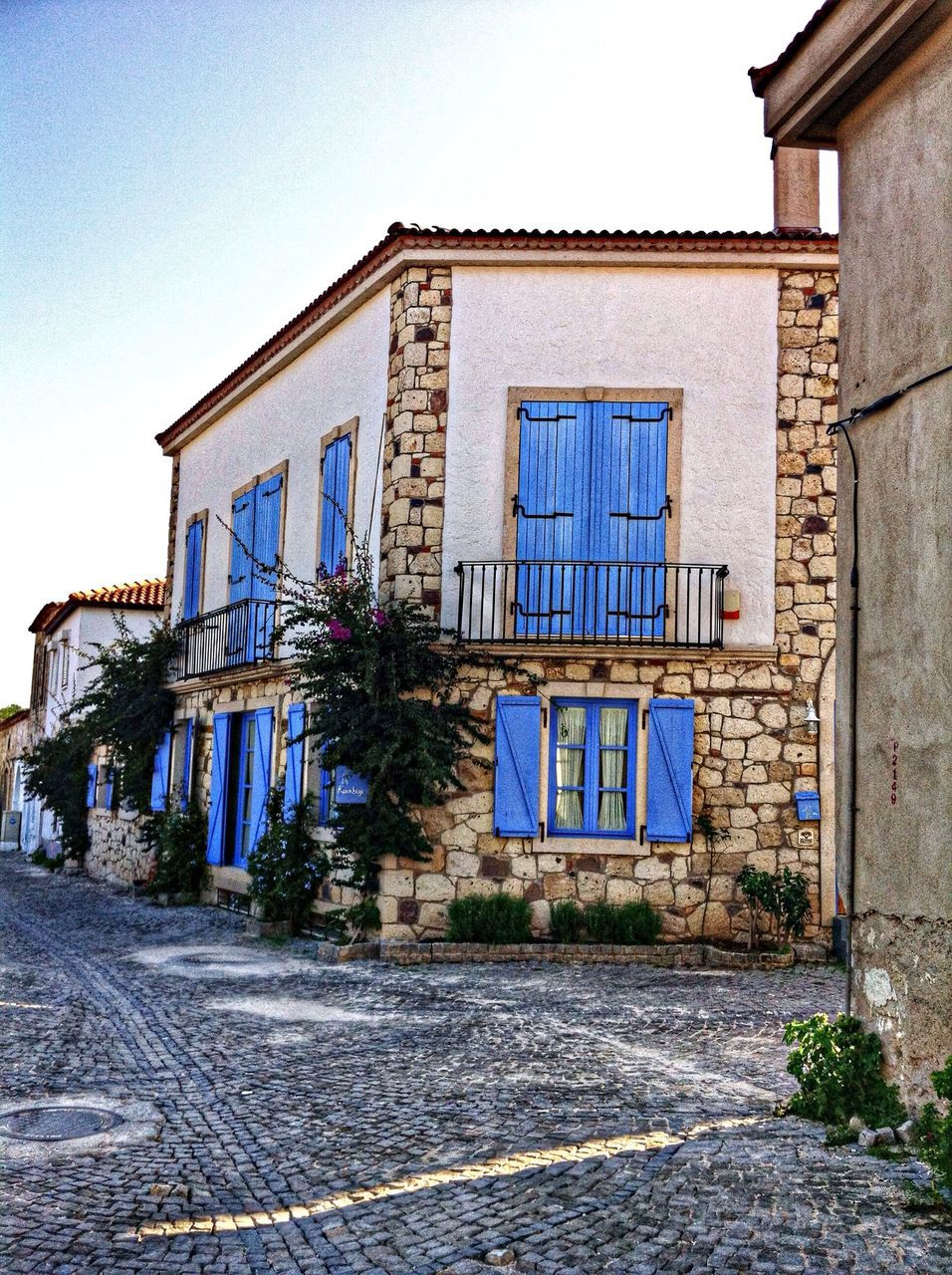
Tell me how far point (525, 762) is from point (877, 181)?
286 inches

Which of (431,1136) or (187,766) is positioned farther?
(187,766)

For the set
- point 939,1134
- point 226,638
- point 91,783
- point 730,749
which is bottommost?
point 939,1134

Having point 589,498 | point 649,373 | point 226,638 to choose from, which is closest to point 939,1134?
point 589,498

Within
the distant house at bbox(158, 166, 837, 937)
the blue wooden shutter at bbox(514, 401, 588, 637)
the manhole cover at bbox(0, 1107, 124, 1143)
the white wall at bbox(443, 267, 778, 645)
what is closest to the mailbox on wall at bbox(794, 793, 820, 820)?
the distant house at bbox(158, 166, 837, 937)

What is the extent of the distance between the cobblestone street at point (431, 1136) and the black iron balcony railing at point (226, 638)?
5.91 m

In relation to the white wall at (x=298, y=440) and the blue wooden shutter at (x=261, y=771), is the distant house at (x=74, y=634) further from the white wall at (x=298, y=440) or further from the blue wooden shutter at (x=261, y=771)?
the blue wooden shutter at (x=261, y=771)

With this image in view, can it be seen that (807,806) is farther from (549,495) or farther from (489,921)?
(549,495)

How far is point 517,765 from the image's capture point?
12344 millimetres

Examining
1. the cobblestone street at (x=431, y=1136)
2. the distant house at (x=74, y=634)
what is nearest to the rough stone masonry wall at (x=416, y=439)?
the cobblestone street at (x=431, y=1136)

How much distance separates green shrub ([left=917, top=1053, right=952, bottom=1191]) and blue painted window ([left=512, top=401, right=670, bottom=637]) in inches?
304

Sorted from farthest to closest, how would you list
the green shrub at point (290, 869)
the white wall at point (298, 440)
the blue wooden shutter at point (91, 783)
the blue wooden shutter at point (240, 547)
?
the blue wooden shutter at point (91, 783)
the blue wooden shutter at point (240, 547)
the white wall at point (298, 440)
the green shrub at point (290, 869)

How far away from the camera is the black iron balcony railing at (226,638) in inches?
616

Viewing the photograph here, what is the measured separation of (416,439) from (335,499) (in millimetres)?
1868

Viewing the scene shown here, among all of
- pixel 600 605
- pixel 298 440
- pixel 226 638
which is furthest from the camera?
pixel 226 638
